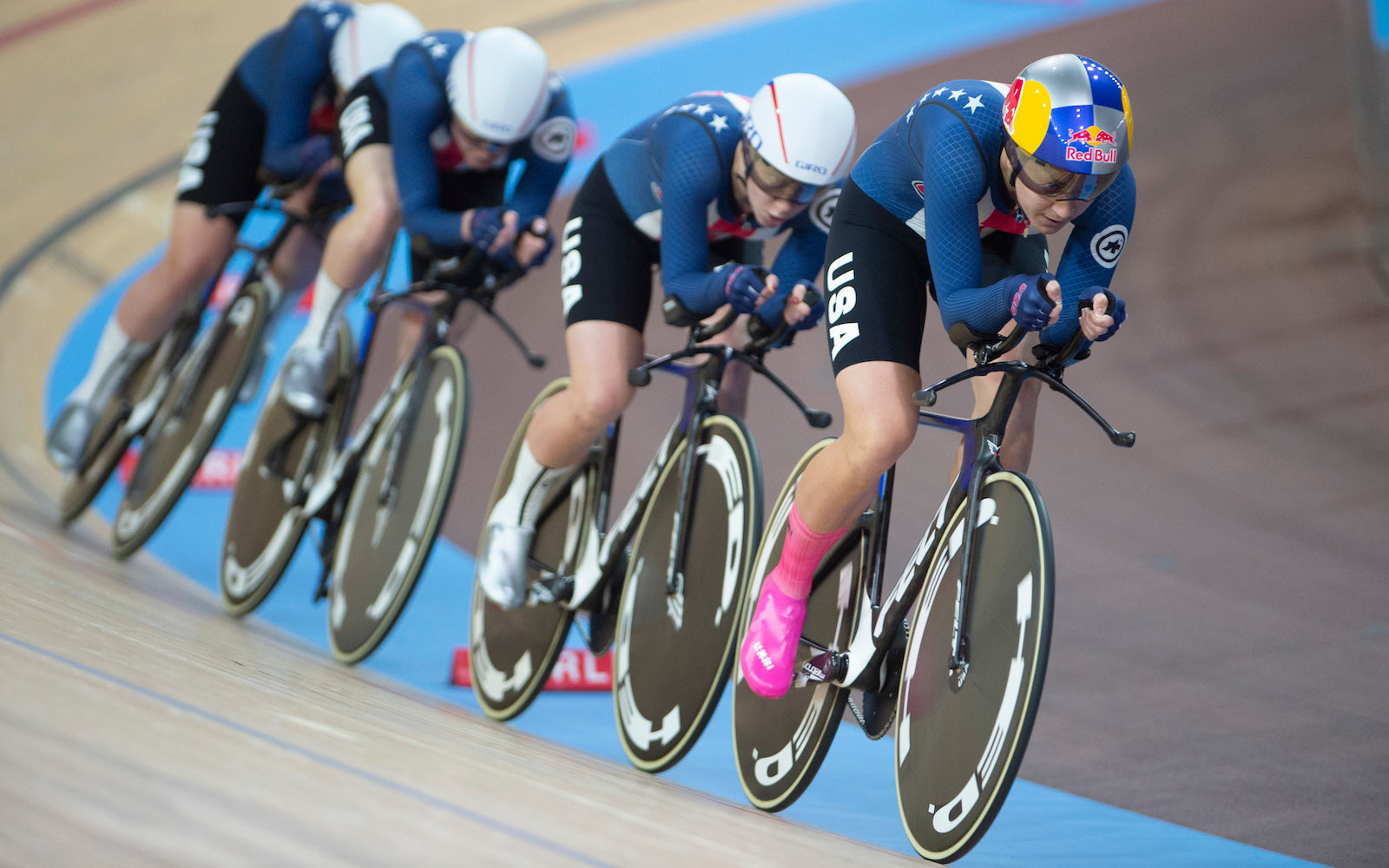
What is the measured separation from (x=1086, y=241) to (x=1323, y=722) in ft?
5.20

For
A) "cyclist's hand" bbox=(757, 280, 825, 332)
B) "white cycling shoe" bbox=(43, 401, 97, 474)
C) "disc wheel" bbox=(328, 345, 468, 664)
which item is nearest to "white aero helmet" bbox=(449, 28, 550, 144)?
"disc wheel" bbox=(328, 345, 468, 664)

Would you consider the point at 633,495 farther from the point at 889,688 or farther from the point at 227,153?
the point at 227,153

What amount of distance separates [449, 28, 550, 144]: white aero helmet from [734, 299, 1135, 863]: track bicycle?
131cm

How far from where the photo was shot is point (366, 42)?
4254 mm

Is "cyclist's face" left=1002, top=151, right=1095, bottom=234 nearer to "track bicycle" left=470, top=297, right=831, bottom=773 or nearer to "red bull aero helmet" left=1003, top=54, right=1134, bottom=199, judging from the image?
"red bull aero helmet" left=1003, top=54, right=1134, bottom=199

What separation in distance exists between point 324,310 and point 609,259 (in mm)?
1193

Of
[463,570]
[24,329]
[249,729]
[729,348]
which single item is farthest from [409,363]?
[24,329]

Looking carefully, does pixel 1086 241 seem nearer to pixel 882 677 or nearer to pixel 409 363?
pixel 882 677

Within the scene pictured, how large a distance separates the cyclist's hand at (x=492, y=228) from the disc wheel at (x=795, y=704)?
107 cm

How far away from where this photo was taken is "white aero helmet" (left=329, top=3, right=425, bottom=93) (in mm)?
4250

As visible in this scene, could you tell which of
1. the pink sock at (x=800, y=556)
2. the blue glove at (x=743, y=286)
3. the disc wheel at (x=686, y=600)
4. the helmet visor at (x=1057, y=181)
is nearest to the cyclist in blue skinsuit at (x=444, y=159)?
the disc wheel at (x=686, y=600)

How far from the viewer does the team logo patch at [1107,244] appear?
236 centimetres

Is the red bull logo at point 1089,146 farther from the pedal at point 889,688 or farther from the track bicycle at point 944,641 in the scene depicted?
the pedal at point 889,688

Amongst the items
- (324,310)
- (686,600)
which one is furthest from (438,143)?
(686,600)
